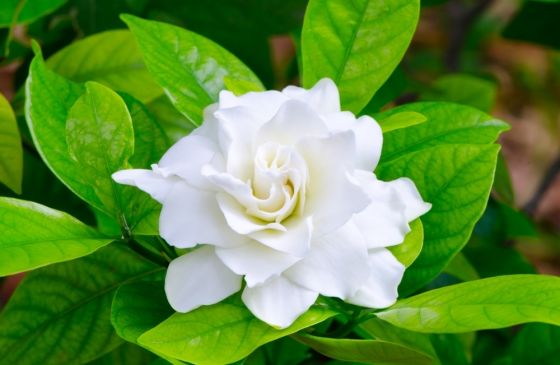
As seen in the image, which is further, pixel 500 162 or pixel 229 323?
pixel 500 162

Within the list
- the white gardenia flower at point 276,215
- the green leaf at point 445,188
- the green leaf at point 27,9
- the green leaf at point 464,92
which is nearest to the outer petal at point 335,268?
the white gardenia flower at point 276,215

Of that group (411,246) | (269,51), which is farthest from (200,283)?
(269,51)

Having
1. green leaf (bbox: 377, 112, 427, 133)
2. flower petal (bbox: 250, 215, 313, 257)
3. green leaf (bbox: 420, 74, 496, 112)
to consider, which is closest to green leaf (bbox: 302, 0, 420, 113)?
green leaf (bbox: 377, 112, 427, 133)

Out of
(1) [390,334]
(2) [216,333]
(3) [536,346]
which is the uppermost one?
(2) [216,333]

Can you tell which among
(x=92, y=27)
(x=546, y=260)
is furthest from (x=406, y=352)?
(x=546, y=260)

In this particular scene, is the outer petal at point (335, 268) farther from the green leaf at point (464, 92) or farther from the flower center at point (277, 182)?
the green leaf at point (464, 92)

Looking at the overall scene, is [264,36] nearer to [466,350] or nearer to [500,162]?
[500,162]

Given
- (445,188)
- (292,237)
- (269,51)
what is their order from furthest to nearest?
(269,51) < (445,188) < (292,237)

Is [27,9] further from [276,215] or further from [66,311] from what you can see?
[276,215]
